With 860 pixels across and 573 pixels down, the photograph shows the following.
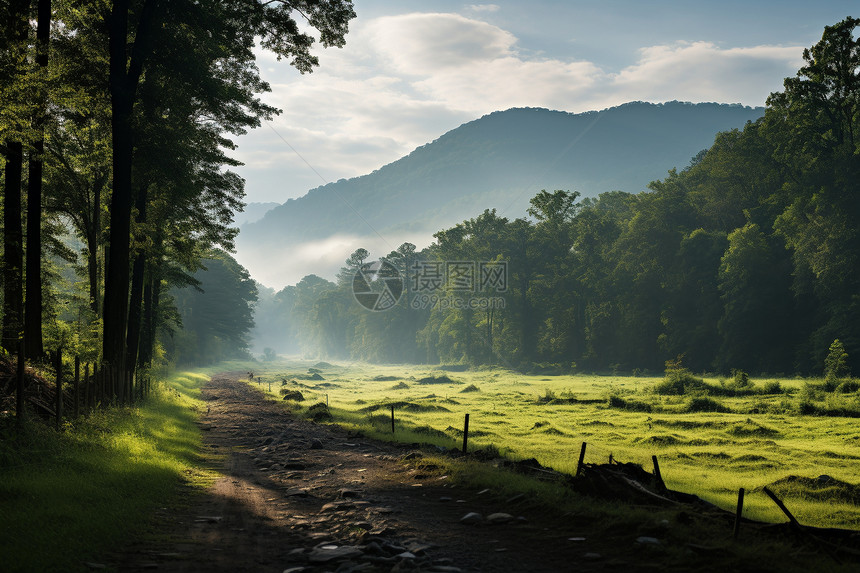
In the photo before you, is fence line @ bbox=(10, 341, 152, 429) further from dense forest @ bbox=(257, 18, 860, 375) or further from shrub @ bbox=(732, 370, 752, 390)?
dense forest @ bbox=(257, 18, 860, 375)

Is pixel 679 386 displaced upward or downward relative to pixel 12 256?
downward

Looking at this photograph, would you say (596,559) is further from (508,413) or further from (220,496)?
(508,413)

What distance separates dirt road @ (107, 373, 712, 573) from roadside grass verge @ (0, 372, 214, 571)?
0.58 metres

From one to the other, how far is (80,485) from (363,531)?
5.24 meters

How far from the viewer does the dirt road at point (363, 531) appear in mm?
7309

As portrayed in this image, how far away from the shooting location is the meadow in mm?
14367

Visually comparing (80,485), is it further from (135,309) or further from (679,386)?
(679,386)

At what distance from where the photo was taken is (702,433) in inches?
966

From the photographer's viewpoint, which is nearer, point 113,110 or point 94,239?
point 113,110

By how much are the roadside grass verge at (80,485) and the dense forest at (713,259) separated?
49190 mm

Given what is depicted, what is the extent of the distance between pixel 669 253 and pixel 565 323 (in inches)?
751

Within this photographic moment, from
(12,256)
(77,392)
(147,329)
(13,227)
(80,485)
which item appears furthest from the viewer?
(147,329)

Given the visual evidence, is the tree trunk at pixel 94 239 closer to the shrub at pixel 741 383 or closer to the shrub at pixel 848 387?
the shrub at pixel 741 383

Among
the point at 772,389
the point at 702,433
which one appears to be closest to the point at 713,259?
the point at 772,389
